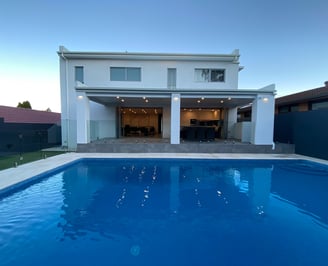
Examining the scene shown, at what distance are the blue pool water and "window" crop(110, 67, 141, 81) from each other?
8.59 metres

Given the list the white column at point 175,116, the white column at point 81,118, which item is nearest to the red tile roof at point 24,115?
the white column at point 81,118

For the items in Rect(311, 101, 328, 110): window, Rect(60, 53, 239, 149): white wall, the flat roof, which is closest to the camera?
the flat roof

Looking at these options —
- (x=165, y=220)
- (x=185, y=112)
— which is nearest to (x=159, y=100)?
(x=185, y=112)

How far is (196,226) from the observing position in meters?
3.44

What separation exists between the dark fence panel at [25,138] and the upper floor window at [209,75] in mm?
11137

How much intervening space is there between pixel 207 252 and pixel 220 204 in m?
1.91

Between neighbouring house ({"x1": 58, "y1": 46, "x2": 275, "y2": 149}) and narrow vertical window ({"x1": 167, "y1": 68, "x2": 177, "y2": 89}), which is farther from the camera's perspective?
narrow vertical window ({"x1": 167, "y1": 68, "x2": 177, "y2": 89})

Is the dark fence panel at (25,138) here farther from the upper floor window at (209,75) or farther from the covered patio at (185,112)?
the upper floor window at (209,75)

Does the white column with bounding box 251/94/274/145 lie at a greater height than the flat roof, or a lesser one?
lesser

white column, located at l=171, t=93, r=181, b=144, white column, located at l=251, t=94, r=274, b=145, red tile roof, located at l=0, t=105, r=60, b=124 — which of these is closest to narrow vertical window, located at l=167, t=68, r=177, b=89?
white column, located at l=171, t=93, r=181, b=144

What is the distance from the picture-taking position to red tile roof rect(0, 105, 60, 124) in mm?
15428

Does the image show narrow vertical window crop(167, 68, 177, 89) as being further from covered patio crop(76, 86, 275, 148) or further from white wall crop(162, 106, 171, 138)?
white wall crop(162, 106, 171, 138)

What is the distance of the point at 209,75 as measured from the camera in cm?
1363

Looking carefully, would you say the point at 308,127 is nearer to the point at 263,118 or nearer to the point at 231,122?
the point at 263,118
